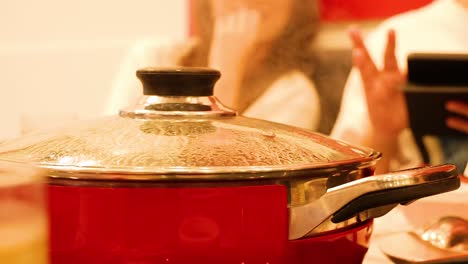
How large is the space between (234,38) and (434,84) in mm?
820

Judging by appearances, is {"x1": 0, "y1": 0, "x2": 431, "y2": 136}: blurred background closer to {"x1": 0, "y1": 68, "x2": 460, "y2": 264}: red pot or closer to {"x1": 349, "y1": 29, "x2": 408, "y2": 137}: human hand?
{"x1": 349, "y1": 29, "x2": 408, "y2": 137}: human hand

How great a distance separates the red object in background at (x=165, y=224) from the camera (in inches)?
19.9

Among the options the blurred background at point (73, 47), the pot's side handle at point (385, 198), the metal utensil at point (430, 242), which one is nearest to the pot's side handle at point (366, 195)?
the pot's side handle at point (385, 198)

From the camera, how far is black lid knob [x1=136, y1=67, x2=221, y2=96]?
2.01 ft

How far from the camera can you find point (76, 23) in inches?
82.7

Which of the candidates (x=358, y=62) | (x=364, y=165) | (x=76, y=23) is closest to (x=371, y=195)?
(x=364, y=165)

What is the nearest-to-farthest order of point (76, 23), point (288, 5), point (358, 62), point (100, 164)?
point (100, 164) < point (358, 62) < point (288, 5) < point (76, 23)

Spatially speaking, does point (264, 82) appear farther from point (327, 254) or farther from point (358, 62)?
point (327, 254)

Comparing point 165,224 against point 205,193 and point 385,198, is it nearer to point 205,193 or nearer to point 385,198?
point 205,193

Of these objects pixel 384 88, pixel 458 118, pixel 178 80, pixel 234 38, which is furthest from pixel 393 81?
pixel 178 80

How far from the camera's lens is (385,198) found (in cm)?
55

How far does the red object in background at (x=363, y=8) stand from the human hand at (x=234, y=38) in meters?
0.20

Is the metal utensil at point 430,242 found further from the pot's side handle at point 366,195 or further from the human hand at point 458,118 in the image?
the human hand at point 458,118

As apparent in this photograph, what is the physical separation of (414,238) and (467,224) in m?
0.06
